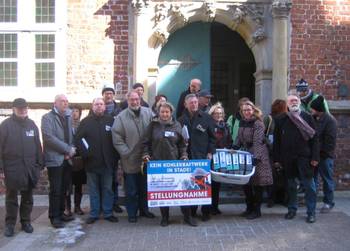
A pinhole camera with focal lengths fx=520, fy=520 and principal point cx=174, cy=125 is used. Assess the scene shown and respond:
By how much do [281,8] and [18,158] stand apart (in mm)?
5535

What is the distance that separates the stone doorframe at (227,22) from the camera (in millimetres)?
9641

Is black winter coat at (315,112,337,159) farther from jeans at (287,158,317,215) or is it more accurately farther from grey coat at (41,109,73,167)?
grey coat at (41,109,73,167)

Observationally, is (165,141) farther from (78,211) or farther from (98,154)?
(78,211)

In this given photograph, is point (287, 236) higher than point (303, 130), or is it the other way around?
point (303, 130)

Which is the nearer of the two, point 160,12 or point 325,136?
point 325,136

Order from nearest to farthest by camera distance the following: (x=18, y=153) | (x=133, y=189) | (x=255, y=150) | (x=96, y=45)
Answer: (x=18, y=153) → (x=133, y=189) → (x=255, y=150) → (x=96, y=45)

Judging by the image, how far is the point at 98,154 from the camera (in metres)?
7.51

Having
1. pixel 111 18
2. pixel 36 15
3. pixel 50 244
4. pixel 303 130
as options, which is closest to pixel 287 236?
pixel 303 130

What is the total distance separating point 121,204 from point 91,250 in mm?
2855

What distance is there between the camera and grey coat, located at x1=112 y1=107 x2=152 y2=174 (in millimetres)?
7477

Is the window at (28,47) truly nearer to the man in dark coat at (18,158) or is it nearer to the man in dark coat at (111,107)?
the man in dark coat at (111,107)

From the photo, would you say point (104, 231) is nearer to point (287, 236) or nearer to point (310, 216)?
point (287, 236)

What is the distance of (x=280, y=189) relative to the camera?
29.2 feet

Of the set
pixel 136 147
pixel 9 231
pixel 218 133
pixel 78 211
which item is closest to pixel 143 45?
pixel 218 133
